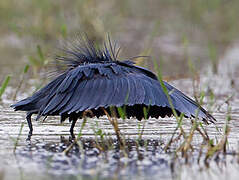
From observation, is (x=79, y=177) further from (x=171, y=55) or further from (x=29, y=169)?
Result: (x=171, y=55)

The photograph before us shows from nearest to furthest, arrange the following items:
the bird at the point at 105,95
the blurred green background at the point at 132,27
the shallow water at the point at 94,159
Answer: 1. the shallow water at the point at 94,159
2. the bird at the point at 105,95
3. the blurred green background at the point at 132,27

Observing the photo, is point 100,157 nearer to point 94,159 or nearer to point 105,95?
point 94,159

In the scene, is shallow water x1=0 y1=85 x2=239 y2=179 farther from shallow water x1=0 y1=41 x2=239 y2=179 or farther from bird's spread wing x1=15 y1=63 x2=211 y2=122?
bird's spread wing x1=15 y1=63 x2=211 y2=122

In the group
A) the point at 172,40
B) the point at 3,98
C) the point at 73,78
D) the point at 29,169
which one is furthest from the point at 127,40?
the point at 29,169

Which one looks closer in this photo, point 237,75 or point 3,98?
point 3,98

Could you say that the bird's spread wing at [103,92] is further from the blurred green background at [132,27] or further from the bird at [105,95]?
the blurred green background at [132,27]

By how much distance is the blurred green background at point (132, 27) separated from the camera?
10.5 metres

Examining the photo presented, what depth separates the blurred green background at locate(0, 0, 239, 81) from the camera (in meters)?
10.5

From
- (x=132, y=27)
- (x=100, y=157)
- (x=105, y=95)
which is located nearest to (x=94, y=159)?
(x=100, y=157)

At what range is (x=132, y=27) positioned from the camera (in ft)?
44.7

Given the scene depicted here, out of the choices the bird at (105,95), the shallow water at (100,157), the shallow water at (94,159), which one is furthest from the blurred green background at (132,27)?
the bird at (105,95)

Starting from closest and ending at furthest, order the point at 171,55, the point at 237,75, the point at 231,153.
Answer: the point at 231,153 → the point at 237,75 → the point at 171,55

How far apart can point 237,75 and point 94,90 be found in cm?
475

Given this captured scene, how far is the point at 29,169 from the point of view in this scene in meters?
3.75
